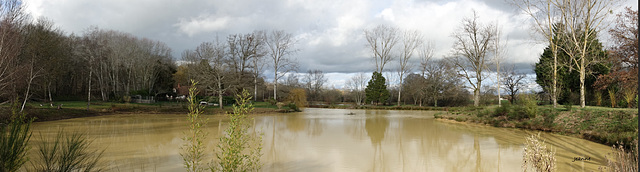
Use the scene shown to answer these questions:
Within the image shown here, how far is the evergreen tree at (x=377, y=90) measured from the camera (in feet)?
132

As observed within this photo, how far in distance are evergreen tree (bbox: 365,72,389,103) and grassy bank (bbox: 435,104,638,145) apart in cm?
2072

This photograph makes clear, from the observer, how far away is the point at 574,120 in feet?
42.6

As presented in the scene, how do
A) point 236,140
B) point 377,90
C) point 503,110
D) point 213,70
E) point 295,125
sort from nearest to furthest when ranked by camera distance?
point 236,140 → point 295,125 → point 503,110 → point 213,70 → point 377,90

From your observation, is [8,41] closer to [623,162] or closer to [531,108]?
[623,162]

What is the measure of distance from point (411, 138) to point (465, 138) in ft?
7.34

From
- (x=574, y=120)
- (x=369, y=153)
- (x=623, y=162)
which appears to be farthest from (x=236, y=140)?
(x=574, y=120)

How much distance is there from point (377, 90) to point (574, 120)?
2741 cm

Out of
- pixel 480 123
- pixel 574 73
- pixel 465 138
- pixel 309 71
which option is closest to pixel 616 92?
pixel 574 73

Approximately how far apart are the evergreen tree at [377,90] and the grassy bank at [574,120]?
816 inches

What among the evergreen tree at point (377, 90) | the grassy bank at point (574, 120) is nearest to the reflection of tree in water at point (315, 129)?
the grassy bank at point (574, 120)

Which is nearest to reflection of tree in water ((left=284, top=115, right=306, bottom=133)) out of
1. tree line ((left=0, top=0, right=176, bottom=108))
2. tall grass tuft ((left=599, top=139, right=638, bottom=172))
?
tall grass tuft ((left=599, top=139, right=638, bottom=172))

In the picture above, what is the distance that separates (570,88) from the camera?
23766 mm

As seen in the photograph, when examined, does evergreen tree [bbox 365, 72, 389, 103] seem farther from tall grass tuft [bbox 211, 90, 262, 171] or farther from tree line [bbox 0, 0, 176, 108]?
tall grass tuft [bbox 211, 90, 262, 171]

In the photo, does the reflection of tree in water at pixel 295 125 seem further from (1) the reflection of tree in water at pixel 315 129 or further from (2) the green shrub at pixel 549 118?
(2) the green shrub at pixel 549 118
